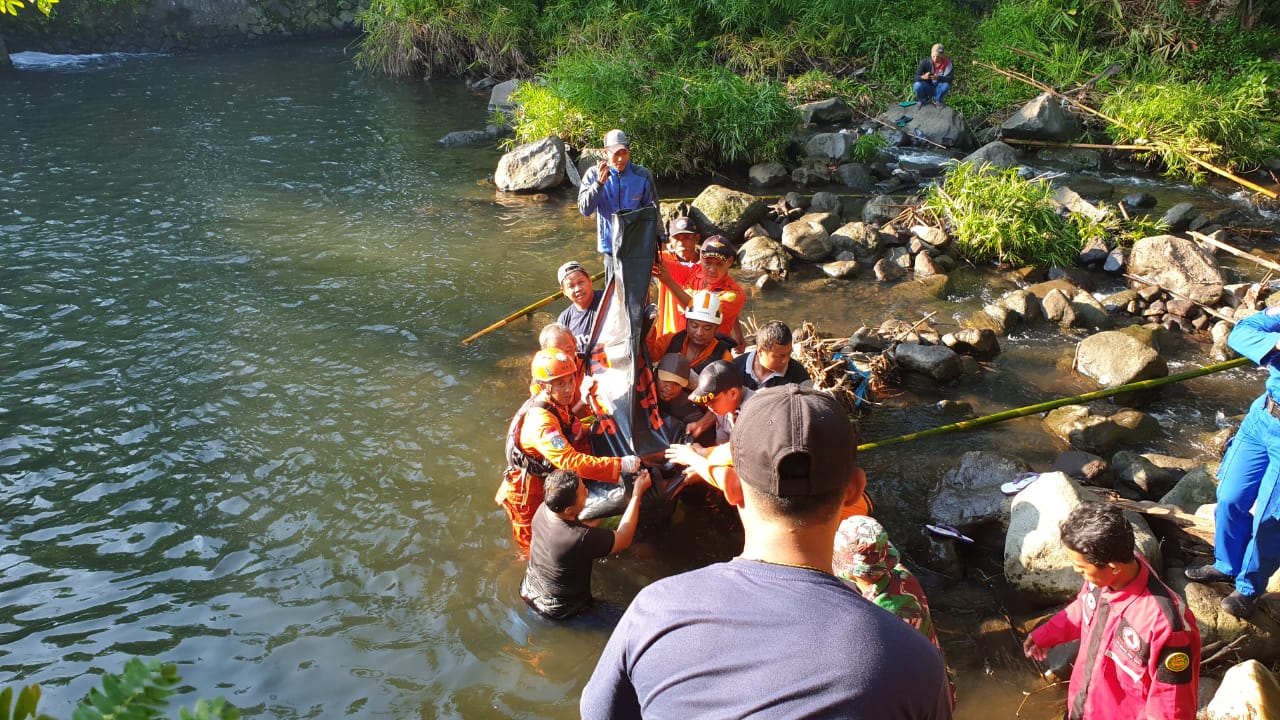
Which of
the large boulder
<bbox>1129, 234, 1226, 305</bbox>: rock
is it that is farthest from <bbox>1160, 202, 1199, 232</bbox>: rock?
the large boulder

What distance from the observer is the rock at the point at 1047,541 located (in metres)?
5.20

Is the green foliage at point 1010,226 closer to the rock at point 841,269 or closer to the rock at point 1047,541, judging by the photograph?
the rock at point 841,269

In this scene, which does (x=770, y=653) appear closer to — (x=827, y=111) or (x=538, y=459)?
(x=538, y=459)

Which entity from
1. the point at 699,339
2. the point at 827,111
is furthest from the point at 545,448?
the point at 827,111

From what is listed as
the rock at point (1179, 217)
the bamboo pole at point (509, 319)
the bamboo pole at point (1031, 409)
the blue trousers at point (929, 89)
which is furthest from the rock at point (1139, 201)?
the bamboo pole at point (509, 319)

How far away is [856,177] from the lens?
14.0 metres

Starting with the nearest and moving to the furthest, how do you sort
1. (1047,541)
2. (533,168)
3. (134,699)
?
(134,699) < (1047,541) < (533,168)

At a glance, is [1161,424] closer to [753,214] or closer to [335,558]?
[753,214]

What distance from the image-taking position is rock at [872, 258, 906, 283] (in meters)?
10.5

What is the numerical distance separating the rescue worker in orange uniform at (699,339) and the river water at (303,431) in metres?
1.14

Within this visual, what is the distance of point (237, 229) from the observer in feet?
39.5

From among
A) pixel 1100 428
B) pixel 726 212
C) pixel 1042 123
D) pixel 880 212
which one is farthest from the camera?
pixel 1042 123

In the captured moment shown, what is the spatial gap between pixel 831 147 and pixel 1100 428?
8.78 metres

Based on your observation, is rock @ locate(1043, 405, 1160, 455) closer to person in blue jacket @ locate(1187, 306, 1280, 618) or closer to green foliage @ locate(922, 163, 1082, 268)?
person in blue jacket @ locate(1187, 306, 1280, 618)
